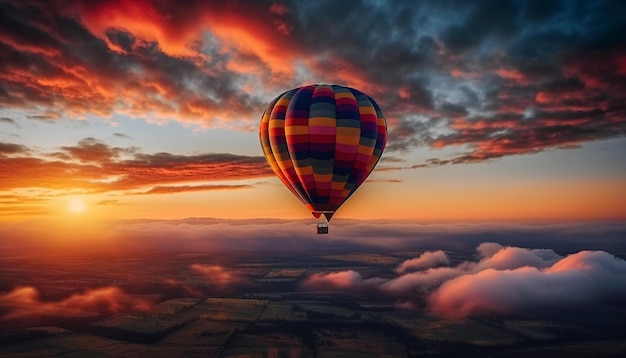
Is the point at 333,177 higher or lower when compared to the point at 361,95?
lower

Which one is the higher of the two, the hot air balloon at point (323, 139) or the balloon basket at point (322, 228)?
the hot air balloon at point (323, 139)

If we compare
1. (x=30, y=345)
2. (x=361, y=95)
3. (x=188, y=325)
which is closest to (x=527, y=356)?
(x=188, y=325)

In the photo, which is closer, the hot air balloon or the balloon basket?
the balloon basket

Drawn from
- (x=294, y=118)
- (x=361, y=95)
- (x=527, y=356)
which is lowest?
(x=527, y=356)

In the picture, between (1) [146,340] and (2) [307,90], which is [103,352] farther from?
(2) [307,90]

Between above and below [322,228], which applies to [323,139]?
above

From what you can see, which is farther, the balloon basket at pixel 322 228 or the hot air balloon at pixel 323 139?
the hot air balloon at pixel 323 139

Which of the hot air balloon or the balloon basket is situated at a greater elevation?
the hot air balloon

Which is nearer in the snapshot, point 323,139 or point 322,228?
point 322,228
